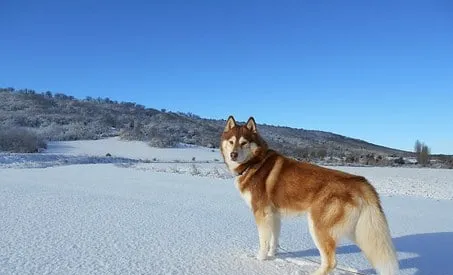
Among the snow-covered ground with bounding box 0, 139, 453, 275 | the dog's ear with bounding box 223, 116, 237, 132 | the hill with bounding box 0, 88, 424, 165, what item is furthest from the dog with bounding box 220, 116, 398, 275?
the hill with bounding box 0, 88, 424, 165

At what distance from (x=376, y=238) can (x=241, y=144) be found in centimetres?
231

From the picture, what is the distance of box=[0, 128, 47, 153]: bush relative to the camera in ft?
193

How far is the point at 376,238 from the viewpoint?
4590 mm

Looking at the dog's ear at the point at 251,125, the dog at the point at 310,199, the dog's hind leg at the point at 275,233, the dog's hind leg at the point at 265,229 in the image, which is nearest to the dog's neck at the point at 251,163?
the dog at the point at 310,199

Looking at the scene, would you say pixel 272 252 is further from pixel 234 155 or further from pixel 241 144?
pixel 241 144

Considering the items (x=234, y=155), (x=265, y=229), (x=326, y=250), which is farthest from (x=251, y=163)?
(x=326, y=250)

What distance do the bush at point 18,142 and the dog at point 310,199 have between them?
59.0 metres

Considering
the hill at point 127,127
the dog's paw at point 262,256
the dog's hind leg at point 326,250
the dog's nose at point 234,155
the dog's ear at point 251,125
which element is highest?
the hill at point 127,127

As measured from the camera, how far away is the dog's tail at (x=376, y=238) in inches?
178

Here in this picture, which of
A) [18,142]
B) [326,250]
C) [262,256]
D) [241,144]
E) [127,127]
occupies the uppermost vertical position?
[127,127]

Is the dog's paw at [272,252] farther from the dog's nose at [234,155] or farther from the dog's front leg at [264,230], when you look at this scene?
the dog's nose at [234,155]

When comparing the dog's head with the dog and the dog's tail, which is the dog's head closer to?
the dog

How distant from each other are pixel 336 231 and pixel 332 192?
18.0 inches

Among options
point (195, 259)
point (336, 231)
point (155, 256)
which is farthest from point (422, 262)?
point (155, 256)
